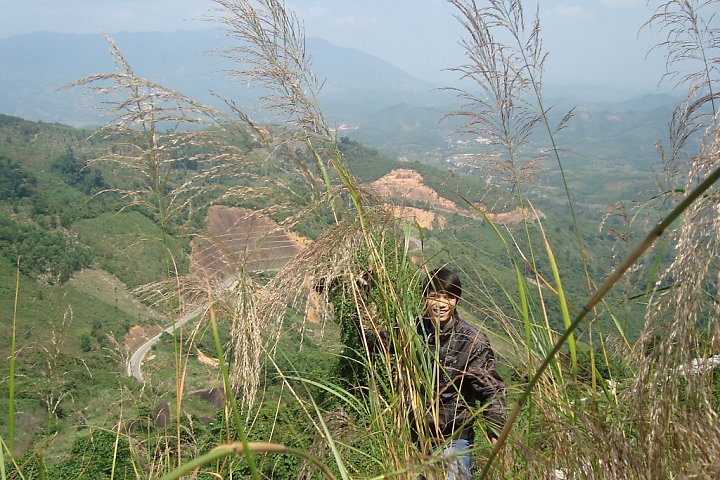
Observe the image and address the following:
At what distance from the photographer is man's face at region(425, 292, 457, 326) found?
4.69 ft

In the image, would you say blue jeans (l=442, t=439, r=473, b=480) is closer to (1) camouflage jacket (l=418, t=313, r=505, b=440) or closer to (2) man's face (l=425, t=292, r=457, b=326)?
(1) camouflage jacket (l=418, t=313, r=505, b=440)

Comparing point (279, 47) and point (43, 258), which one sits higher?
point (279, 47)

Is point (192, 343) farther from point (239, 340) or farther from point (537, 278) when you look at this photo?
point (537, 278)

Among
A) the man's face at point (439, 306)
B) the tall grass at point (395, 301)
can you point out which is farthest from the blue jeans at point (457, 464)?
the man's face at point (439, 306)

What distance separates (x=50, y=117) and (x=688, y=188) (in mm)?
214222

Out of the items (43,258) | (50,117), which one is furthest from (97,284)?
(50,117)

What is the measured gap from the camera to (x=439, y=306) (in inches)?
55.4

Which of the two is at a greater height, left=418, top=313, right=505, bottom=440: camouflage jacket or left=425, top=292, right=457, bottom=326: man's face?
left=425, top=292, right=457, bottom=326: man's face

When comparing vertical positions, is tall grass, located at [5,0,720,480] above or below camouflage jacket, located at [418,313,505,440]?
above

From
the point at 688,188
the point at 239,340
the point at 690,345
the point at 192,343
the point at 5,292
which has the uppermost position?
the point at 688,188

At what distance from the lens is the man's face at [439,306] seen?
4.69ft

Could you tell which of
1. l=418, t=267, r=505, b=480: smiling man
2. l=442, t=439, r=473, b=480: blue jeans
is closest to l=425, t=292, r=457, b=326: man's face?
l=418, t=267, r=505, b=480: smiling man

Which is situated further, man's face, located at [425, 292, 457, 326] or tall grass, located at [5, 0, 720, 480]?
man's face, located at [425, 292, 457, 326]

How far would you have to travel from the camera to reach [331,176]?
5.57 ft
